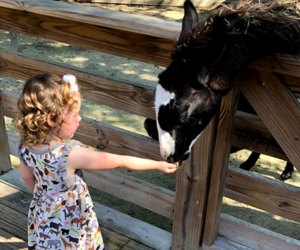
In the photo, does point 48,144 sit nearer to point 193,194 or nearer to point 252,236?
point 193,194

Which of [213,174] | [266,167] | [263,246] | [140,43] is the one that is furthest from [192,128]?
[266,167]

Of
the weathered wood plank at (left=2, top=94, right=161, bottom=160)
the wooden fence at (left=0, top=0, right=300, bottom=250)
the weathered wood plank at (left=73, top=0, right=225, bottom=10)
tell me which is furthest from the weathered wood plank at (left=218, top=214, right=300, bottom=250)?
the weathered wood plank at (left=73, top=0, right=225, bottom=10)

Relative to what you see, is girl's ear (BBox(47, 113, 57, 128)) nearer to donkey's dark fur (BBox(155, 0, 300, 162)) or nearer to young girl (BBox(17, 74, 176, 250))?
young girl (BBox(17, 74, 176, 250))

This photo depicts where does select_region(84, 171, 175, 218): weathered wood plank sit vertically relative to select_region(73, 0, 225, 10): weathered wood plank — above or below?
above

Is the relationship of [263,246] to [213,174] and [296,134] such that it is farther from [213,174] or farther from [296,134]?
[296,134]

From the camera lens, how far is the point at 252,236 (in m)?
2.62

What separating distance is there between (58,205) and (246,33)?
1.20 metres

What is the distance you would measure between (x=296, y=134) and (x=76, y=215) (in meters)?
1.14

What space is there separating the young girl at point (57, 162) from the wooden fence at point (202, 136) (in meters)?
0.38

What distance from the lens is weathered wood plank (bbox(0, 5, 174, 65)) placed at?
2322 mm

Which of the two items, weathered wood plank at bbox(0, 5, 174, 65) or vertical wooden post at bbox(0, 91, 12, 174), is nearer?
weathered wood plank at bbox(0, 5, 174, 65)

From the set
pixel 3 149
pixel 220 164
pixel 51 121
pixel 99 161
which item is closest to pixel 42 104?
pixel 51 121

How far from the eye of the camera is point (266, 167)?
4555 mm

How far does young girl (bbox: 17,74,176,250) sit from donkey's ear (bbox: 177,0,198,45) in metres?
0.54
